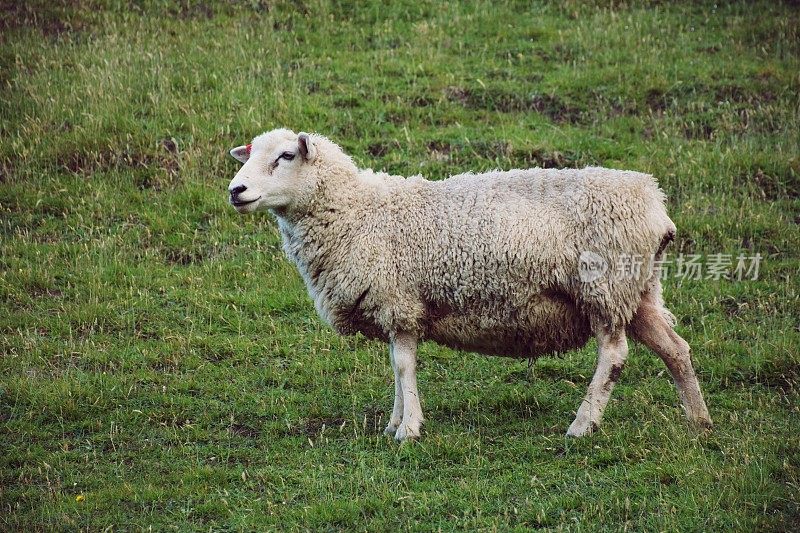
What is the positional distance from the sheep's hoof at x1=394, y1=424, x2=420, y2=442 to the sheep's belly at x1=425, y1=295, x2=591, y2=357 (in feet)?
2.37

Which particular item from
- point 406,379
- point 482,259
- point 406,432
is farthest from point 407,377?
point 482,259

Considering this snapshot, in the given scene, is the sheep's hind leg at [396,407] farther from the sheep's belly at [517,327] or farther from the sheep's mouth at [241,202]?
the sheep's mouth at [241,202]

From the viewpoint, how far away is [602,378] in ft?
24.3

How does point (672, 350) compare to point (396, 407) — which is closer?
point (672, 350)

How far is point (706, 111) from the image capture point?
1329 cm

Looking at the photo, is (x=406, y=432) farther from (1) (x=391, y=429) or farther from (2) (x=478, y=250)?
(2) (x=478, y=250)

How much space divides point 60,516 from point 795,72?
37.2 ft

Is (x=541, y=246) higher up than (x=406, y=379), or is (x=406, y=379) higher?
(x=541, y=246)

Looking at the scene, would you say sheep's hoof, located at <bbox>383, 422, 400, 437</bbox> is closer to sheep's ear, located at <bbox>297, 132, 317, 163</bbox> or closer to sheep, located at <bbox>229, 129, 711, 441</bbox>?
sheep, located at <bbox>229, 129, 711, 441</bbox>

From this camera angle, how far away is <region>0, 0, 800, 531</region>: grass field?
21.7 ft

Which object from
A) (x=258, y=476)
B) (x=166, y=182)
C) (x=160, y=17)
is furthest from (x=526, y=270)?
(x=160, y=17)

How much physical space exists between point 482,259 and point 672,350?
152cm

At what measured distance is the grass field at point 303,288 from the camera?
21.7 feet

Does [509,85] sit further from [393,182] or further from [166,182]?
[393,182]
